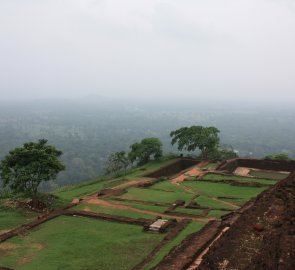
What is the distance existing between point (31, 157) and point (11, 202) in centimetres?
279

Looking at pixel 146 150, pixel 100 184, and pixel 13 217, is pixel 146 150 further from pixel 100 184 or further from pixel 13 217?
pixel 13 217

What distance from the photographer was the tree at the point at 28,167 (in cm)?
2352

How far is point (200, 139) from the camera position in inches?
1719

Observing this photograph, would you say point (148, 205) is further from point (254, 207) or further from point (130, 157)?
point (130, 157)

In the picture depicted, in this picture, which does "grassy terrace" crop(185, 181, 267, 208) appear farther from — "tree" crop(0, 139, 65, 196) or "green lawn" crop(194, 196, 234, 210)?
"tree" crop(0, 139, 65, 196)

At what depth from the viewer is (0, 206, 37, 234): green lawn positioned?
19250 millimetres

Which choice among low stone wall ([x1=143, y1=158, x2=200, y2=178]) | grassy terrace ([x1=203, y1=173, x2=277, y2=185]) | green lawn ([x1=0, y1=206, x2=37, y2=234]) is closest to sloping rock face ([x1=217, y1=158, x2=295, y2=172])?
grassy terrace ([x1=203, y1=173, x2=277, y2=185])

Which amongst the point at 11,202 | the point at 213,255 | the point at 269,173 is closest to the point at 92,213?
the point at 11,202

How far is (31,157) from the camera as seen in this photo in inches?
928

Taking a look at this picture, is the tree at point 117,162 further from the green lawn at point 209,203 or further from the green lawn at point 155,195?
the green lawn at point 209,203

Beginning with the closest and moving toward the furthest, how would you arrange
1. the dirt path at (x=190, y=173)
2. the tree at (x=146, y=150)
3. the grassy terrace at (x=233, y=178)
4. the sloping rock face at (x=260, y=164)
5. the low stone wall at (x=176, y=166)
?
the grassy terrace at (x=233, y=178)
the dirt path at (x=190, y=173)
the sloping rock face at (x=260, y=164)
the low stone wall at (x=176, y=166)
the tree at (x=146, y=150)

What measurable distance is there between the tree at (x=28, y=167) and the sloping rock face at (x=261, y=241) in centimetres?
1355

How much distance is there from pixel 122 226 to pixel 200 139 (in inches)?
1043

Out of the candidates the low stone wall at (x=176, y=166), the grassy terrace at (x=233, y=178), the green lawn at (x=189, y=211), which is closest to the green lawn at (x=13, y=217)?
the green lawn at (x=189, y=211)
